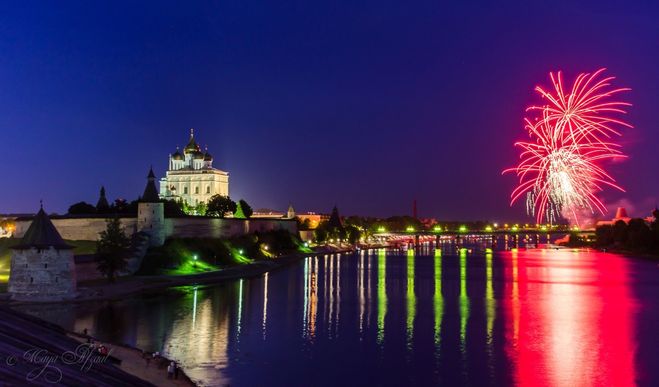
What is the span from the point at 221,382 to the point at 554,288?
127ft

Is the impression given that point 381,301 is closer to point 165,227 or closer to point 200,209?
point 165,227

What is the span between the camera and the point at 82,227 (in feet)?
204

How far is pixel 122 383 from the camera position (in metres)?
14.3

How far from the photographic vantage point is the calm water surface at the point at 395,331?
25.2 metres

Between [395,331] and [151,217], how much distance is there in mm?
32690

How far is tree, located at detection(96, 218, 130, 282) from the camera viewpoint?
156 feet

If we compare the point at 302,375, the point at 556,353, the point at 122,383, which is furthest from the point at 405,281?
the point at 122,383

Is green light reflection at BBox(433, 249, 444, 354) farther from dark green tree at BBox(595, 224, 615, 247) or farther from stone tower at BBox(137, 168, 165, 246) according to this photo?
dark green tree at BBox(595, 224, 615, 247)

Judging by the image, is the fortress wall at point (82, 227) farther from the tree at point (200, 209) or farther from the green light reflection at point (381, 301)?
the tree at point (200, 209)

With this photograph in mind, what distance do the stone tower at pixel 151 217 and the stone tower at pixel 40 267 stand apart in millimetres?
20545

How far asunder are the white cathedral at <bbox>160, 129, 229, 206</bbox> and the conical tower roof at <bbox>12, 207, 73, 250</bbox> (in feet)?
258

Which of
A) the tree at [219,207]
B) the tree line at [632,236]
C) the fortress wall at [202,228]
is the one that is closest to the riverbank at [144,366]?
the fortress wall at [202,228]

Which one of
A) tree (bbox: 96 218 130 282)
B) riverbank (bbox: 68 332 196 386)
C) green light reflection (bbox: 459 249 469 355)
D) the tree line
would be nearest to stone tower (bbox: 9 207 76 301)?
tree (bbox: 96 218 130 282)

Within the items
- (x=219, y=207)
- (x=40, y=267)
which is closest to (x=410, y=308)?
(x=40, y=267)
